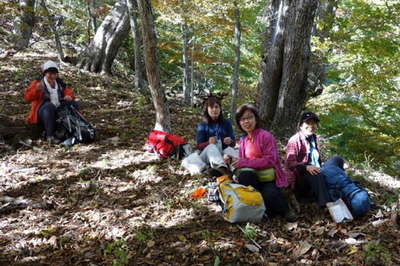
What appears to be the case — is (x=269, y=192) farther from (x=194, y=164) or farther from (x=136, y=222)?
(x=136, y=222)

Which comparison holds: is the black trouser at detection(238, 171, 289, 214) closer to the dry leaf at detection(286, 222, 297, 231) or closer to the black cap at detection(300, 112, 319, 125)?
the dry leaf at detection(286, 222, 297, 231)

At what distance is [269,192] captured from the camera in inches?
167

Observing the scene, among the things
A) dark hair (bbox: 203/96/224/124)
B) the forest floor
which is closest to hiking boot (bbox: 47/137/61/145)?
the forest floor

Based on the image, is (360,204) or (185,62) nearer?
(360,204)

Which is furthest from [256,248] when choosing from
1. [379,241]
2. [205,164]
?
[205,164]

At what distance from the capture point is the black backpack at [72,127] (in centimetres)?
645

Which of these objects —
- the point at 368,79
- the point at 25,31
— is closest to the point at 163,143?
the point at 368,79

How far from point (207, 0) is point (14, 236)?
28.2 ft

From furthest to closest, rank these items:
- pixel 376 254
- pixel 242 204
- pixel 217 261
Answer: pixel 242 204, pixel 376 254, pixel 217 261

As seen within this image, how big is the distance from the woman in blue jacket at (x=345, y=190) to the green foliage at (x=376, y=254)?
727 mm

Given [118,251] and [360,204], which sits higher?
[360,204]

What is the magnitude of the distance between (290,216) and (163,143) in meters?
2.64

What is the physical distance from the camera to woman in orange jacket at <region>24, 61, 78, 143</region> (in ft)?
21.1

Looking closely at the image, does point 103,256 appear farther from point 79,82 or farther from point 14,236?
point 79,82
